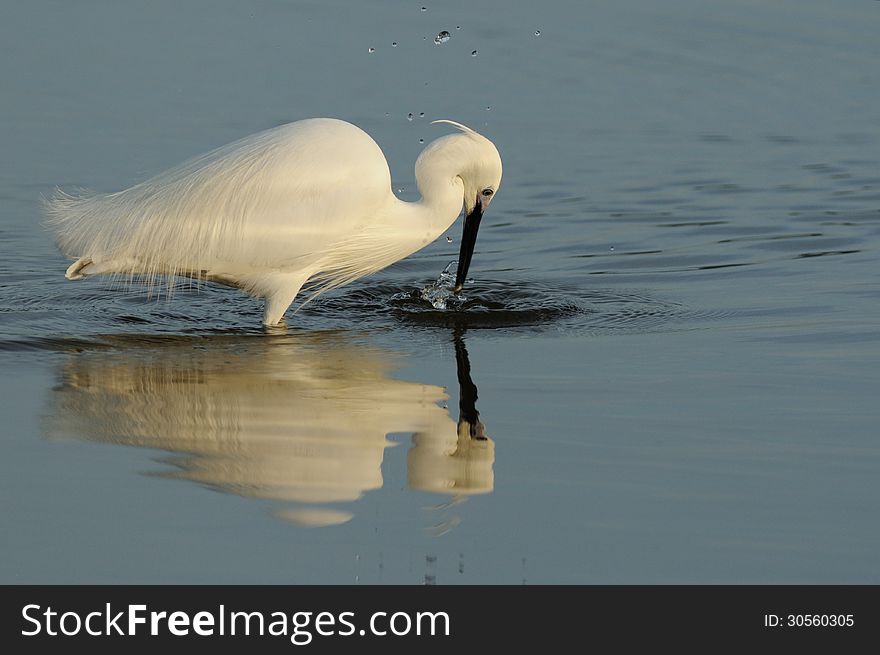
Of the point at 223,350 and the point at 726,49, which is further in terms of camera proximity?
the point at 726,49

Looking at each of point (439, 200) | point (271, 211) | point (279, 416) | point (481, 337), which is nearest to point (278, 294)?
point (271, 211)

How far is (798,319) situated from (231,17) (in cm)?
1014

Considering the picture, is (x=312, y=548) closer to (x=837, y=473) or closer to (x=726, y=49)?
(x=837, y=473)

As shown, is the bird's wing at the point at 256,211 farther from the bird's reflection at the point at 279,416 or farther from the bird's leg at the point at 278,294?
the bird's reflection at the point at 279,416

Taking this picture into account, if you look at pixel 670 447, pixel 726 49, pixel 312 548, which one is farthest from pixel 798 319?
pixel 726 49

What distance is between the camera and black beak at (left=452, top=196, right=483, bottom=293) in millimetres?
8992

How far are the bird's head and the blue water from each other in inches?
25.7

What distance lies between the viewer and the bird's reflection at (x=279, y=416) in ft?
18.3

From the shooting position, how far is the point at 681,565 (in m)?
4.67

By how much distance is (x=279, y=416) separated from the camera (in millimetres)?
6465

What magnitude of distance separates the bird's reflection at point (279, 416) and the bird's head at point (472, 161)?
1.01 m

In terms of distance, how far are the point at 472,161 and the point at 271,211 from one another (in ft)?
3.85

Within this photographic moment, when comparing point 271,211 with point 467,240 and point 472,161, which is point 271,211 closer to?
point 472,161

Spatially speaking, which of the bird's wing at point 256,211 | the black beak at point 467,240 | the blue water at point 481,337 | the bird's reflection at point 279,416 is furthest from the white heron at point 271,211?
the bird's reflection at point 279,416
